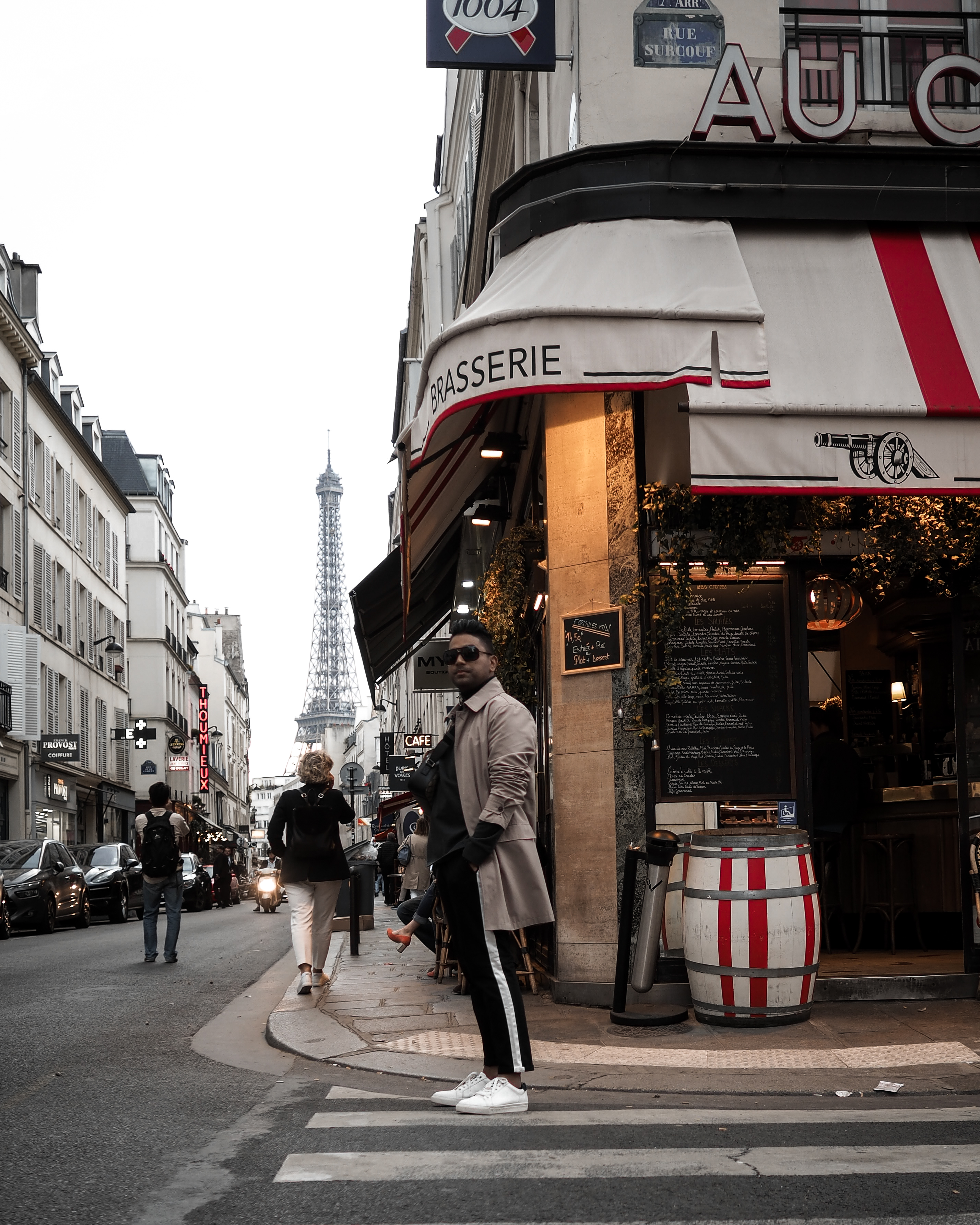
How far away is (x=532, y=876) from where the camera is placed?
5.66 meters

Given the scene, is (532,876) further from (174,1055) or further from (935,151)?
(935,151)

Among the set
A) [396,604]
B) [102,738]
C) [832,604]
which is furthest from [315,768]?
[102,738]

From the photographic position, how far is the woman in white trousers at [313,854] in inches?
409

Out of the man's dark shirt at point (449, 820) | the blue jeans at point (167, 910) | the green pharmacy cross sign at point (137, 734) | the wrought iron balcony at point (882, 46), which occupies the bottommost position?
the blue jeans at point (167, 910)

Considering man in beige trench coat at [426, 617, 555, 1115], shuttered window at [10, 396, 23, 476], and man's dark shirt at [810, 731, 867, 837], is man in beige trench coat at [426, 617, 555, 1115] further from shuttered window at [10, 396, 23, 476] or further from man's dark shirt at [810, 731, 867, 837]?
shuttered window at [10, 396, 23, 476]

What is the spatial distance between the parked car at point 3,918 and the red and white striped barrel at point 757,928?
14.8 metres

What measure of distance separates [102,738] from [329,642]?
13983 centimetres

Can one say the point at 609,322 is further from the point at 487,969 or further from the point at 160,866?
the point at 160,866

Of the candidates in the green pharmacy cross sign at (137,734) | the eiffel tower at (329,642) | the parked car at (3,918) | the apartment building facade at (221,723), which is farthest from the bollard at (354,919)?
the eiffel tower at (329,642)

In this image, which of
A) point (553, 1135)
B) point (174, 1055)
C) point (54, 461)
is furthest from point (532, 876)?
point (54, 461)

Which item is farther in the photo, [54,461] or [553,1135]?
[54,461]

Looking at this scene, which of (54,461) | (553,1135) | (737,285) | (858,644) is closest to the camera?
(553,1135)

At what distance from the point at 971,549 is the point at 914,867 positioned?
3101 mm

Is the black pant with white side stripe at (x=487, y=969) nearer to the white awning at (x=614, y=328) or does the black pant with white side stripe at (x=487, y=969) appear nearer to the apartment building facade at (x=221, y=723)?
the white awning at (x=614, y=328)
